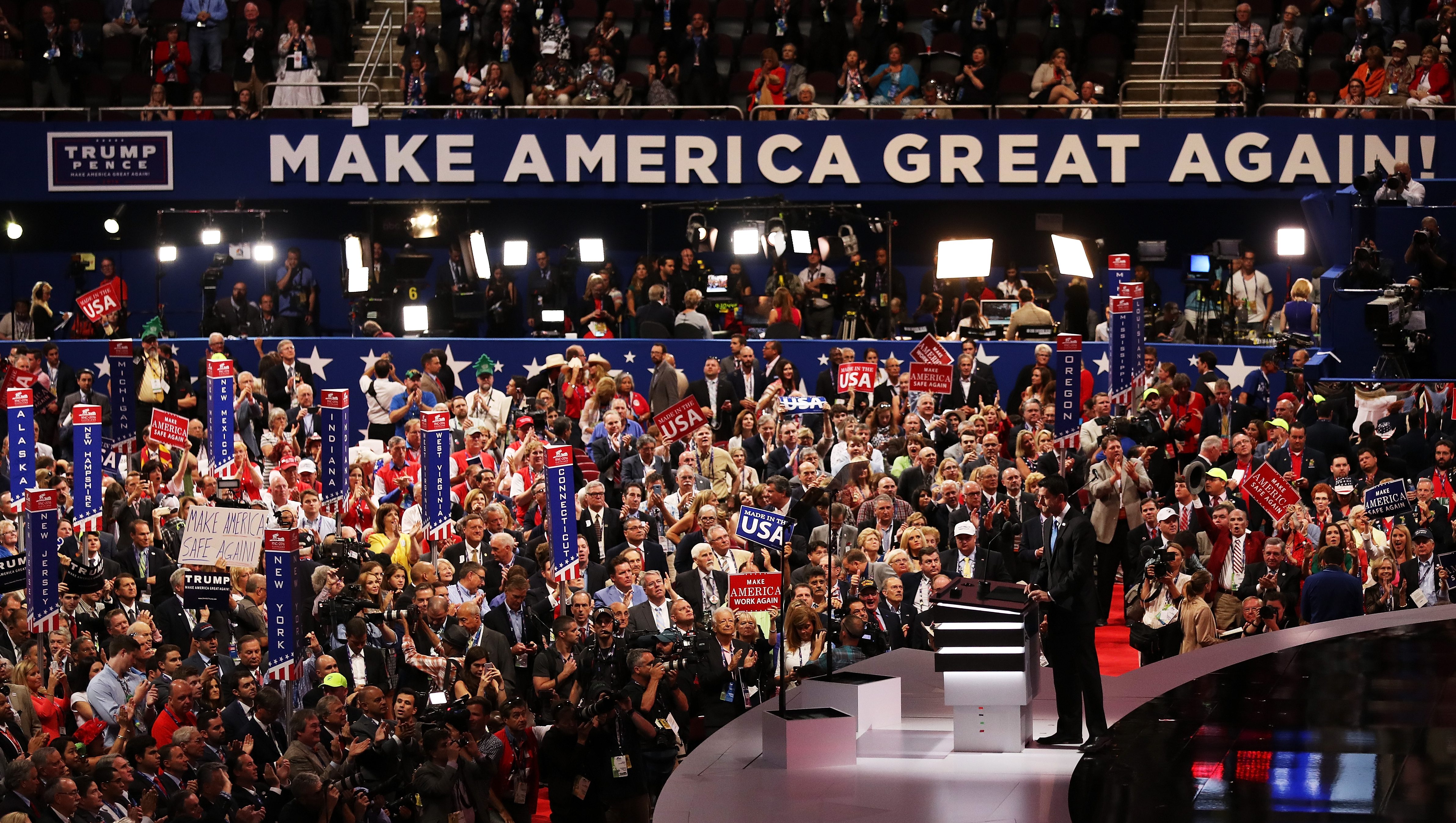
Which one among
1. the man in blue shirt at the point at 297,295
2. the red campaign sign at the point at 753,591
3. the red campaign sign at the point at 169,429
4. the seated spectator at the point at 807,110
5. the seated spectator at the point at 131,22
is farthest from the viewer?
the seated spectator at the point at 131,22

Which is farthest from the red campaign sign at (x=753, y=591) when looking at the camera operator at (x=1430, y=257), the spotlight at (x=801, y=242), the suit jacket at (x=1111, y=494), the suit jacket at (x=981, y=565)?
the spotlight at (x=801, y=242)

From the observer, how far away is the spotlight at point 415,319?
75.7 ft

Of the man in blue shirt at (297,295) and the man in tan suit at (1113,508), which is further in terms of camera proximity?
the man in blue shirt at (297,295)

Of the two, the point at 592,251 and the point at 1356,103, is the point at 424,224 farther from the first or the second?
the point at 1356,103

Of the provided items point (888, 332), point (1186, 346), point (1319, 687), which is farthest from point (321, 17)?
point (1319, 687)

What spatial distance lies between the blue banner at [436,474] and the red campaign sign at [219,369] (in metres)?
2.48

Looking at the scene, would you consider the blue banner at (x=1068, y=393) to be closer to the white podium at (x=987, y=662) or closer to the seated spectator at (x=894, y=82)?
the white podium at (x=987, y=662)

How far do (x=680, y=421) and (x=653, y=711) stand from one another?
233 inches

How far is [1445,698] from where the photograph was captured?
10.1 m

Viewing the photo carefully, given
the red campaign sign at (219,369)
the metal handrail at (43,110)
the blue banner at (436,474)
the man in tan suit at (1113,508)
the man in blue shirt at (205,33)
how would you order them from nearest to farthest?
the man in tan suit at (1113,508), the blue banner at (436,474), the red campaign sign at (219,369), the metal handrail at (43,110), the man in blue shirt at (205,33)

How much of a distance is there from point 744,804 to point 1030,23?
56.7 feet

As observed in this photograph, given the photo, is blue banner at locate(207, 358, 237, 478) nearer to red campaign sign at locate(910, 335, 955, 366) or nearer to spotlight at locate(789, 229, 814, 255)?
red campaign sign at locate(910, 335, 955, 366)

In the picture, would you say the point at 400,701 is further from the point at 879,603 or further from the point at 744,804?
the point at 879,603

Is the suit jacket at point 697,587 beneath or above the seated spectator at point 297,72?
beneath
